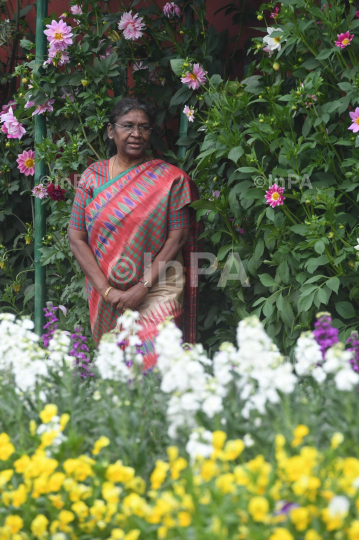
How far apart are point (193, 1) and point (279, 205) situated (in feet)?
3.89

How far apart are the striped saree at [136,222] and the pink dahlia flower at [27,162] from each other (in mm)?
929

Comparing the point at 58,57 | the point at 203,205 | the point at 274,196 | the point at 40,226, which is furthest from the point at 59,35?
the point at 274,196

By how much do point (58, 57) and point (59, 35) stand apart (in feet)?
0.40

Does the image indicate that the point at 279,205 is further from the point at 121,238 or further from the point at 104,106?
the point at 104,106

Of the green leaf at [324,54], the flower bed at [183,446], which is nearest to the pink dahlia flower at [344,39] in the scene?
the green leaf at [324,54]

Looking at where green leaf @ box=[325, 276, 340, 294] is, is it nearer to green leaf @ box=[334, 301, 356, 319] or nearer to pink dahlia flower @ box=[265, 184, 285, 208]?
green leaf @ box=[334, 301, 356, 319]

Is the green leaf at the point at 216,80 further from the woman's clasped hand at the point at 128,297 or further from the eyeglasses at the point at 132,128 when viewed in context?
the woman's clasped hand at the point at 128,297

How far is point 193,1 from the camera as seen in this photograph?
140 inches

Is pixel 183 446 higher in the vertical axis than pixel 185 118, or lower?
lower

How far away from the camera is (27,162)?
422 centimetres

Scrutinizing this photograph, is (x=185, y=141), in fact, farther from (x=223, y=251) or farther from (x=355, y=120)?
(x=355, y=120)

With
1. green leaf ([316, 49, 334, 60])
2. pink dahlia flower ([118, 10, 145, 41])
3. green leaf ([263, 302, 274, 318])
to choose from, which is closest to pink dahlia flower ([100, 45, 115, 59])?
pink dahlia flower ([118, 10, 145, 41])

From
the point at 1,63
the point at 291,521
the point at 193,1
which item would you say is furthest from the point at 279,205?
the point at 1,63

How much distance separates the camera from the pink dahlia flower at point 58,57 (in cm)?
374
